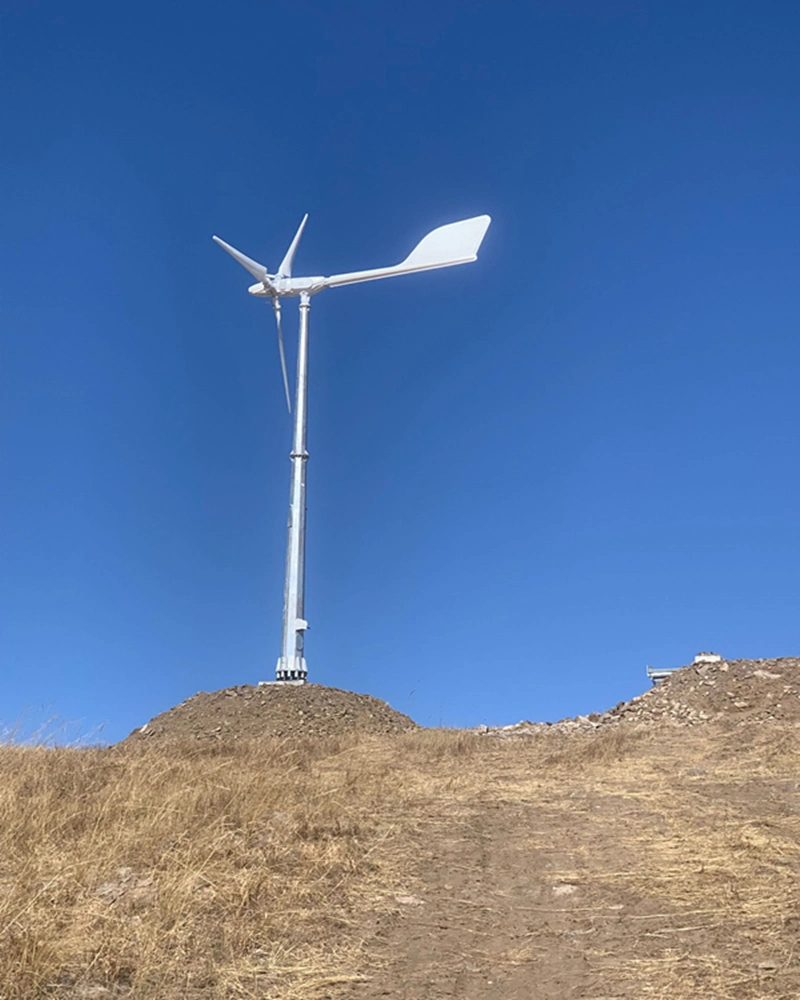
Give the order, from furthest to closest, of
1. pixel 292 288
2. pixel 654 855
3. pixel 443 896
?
pixel 292 288 → pixel 654 855 → pixel 443 896

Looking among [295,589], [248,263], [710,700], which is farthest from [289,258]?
[710,700]

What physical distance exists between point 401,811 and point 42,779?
3.90 metres

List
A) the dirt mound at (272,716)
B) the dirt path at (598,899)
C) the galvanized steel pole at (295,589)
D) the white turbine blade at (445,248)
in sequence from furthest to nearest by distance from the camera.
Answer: the white turbine blade at (445,248) → the galvanized steel pole at (295,589) → the dirt mound at (272,716) → the dirt path at (598,899)

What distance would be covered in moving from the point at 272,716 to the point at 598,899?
15977 mm

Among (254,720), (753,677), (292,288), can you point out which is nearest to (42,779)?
(254,720)

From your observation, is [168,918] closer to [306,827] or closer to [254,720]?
[306,827]

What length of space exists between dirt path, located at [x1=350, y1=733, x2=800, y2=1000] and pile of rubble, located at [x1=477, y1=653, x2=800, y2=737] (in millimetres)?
9239

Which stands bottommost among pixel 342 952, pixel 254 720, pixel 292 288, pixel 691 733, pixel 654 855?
pixel 342 952

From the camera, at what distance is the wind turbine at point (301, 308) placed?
24.4 m

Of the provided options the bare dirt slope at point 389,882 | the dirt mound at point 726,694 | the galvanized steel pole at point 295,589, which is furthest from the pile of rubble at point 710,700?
the bare dirt slope at point 389,882

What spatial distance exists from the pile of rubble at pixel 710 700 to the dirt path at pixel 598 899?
9239 millimetres

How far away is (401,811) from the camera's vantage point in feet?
32.2

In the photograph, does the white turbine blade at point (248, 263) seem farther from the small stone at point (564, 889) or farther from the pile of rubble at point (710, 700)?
the small stone at point (564, 889)

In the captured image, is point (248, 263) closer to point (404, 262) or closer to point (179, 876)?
point (404, 262)
